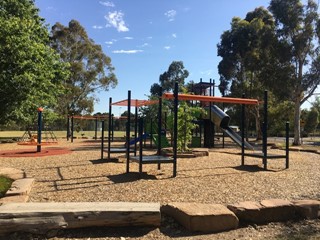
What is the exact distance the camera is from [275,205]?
537 cm

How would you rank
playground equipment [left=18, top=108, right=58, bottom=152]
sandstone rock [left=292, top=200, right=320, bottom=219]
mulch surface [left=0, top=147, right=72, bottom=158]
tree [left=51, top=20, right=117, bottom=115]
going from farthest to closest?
1. tree [left=51, top=20, right=117, bottom=115]
2. playground equipment [left=18, top=108, right=58, bottom=152]
3. mulch surface [left=0, top=147, right=72, bottom=158]
4. sandstone rock [left=292, top=200, right=320, bottom=219]

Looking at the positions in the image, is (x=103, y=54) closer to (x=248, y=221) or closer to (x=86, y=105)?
(x=86, y=105)

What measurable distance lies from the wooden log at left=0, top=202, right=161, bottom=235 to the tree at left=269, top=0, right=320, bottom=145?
2552 cm

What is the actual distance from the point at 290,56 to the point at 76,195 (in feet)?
82.5

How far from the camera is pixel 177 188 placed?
24.5 ft

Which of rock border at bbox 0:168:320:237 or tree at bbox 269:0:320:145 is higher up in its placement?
tree at bbox 269:0:320:145

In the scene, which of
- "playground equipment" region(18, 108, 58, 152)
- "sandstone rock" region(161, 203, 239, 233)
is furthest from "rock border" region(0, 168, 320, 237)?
"playground equipment" region(18, 108, 58, 152)

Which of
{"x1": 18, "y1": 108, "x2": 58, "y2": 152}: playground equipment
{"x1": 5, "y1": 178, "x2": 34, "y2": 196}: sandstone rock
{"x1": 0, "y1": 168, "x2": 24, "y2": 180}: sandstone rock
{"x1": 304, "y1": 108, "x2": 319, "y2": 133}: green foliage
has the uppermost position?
{"x1": 304, "y1": 108, "x2": 319, "y2": 133}: green foliage

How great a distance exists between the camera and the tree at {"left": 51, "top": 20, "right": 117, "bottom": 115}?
139ft

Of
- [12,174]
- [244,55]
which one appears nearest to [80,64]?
[244,55]

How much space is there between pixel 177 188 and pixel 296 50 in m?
23.6

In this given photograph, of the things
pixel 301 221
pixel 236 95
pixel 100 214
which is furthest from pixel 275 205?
pixel 236 95

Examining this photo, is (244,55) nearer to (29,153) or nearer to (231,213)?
(29,153)

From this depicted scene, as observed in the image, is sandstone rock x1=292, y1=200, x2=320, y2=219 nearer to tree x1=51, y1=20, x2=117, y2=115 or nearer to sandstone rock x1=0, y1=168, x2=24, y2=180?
sandstone rock x1=0, y1=168, x2=24, y2=180
